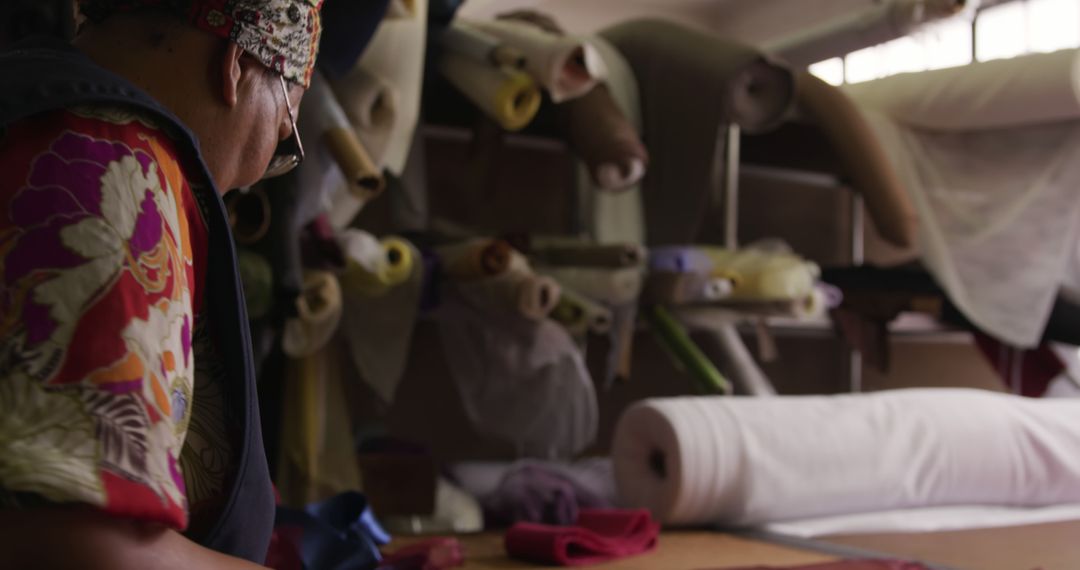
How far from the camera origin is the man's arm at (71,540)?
438 mm

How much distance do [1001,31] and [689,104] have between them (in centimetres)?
203

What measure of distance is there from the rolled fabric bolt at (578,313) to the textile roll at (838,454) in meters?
0.16

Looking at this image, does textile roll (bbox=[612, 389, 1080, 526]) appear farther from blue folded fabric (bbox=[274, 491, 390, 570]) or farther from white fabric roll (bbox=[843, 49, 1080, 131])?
white fabric roll (bbox=[843, 49, 1080, 131])

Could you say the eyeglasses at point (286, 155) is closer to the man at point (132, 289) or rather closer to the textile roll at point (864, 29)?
the man at point (132, 289)

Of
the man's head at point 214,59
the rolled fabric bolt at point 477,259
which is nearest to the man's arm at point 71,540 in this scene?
the man's head at point 214,59

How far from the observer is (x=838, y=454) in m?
1.56

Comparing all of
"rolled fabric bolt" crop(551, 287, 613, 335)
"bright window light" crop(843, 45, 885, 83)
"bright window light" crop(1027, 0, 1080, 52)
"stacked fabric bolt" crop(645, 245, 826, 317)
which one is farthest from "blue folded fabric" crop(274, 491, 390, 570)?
"bright window light" crop(843, 45, 885, 83)

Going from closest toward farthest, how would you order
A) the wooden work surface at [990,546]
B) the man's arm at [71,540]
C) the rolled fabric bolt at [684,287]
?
the man's arm at [71,540]
the wooden work surface at [990,546]
the rolled fabric bolt at [684,287]

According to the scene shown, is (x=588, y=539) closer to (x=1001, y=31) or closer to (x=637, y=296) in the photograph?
(x=637, y=296)

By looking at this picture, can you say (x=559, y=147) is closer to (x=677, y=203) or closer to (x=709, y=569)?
(x=677, y=203)

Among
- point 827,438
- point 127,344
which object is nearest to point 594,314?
point 827,438

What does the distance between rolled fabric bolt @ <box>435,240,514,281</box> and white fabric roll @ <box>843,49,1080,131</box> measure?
43.7 inches

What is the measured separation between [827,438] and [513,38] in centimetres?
74

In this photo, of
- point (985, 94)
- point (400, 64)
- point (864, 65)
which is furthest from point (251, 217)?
point (864, 65)
